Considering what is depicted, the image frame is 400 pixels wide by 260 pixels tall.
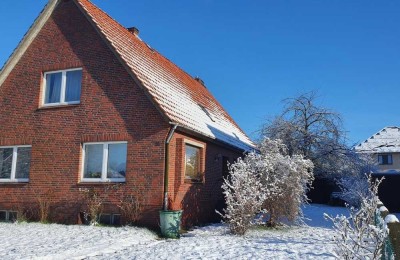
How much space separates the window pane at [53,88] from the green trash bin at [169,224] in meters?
6.06

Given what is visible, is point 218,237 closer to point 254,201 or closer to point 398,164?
point 254,201

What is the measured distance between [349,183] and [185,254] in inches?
633

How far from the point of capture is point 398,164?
4800 centimetres

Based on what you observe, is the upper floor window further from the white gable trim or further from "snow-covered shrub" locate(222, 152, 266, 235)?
the white gable trim

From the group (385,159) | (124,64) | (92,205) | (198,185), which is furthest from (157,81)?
(385,159)

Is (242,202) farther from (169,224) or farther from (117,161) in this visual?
(117,161)

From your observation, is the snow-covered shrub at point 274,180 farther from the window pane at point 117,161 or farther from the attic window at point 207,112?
the attic window at point 207,112

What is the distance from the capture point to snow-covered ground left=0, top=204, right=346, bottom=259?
7.99m

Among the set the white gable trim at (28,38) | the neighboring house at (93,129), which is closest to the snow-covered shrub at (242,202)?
the neighboring house at (93,129)

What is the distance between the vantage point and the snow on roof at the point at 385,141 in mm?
47469

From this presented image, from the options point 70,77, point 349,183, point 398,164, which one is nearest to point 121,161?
point 70,77

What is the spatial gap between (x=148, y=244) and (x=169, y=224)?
1.30 metres

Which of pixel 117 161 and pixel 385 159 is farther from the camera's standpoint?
pixel 385 159

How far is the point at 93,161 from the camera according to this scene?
42.1 feet
